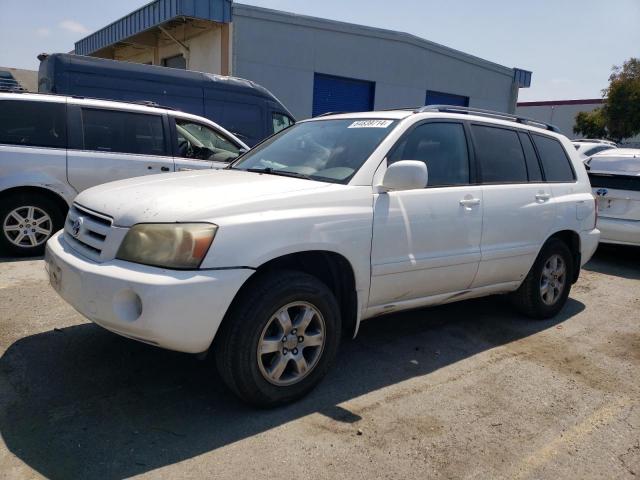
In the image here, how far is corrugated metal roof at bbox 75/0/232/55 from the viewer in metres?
15.1

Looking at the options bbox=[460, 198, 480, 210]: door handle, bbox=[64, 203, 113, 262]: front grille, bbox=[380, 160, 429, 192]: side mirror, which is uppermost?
bbox=[380, 160, 429, 192]: side mirror

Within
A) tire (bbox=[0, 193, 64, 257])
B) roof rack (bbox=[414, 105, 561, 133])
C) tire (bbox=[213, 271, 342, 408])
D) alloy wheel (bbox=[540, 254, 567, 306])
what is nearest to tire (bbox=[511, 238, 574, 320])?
alloy wheel (bbox=[540, 254, 567, 306])

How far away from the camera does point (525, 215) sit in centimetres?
444

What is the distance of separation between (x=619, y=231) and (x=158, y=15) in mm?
14463

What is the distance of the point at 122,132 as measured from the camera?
6.56 meters

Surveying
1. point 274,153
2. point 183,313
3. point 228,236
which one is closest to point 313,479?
point 183,313

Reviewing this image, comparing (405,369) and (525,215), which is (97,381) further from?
(525,215)

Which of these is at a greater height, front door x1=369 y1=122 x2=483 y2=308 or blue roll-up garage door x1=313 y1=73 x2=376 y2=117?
blue roll-up garage door x1=313 y1=73 x2=376 y2=117

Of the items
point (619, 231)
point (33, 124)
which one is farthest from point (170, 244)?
point (619, 231)

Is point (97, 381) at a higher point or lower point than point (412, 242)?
lower

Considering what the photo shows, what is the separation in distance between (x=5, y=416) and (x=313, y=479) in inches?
66.1

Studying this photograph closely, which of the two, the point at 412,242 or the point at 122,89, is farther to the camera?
the point at 122,89

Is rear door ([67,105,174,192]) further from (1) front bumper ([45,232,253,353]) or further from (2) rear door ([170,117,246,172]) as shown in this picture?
(1) front bumper ([45,232,253,353])

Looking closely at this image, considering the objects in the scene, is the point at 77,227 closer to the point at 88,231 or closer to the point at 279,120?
the point at 88,231
